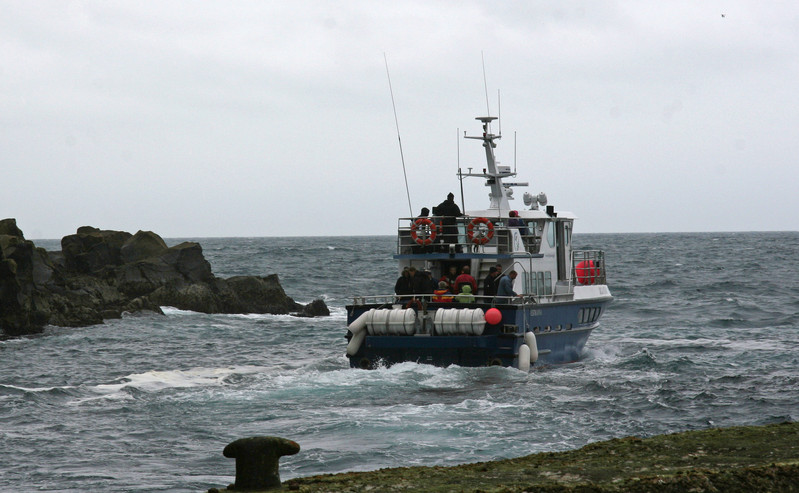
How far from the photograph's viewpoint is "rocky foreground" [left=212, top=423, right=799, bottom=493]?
7.04 meters

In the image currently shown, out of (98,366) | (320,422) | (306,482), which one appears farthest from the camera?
(98,366)

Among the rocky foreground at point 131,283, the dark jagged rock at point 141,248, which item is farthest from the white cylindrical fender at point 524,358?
the dark jagged rock at point 141,248

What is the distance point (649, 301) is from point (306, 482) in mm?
36827

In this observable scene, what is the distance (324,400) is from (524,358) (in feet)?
14.7

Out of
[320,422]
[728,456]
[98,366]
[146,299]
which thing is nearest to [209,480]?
[320,422]

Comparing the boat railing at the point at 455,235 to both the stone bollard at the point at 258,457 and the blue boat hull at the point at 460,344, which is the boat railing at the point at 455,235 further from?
the stone bollard at the point at 258,457

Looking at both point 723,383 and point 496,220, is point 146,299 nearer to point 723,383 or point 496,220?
point 496,220

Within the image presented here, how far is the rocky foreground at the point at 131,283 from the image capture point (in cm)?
3453

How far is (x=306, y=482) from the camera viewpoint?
7590mm

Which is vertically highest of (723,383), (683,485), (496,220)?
(496,220)

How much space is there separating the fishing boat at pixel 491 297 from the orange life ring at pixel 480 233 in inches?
0.9

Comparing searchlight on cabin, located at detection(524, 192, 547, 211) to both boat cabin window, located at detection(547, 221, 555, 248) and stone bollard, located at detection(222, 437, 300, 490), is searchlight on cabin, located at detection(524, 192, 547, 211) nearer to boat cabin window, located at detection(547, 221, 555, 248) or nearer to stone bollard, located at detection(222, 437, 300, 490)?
boat cabin window, located at detection(547, 221, 555, 248)

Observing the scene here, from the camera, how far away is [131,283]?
40969 millimetres

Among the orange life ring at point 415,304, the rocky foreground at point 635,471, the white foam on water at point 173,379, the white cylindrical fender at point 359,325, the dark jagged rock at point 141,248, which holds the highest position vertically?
the dark jagged rock at point 141,248
